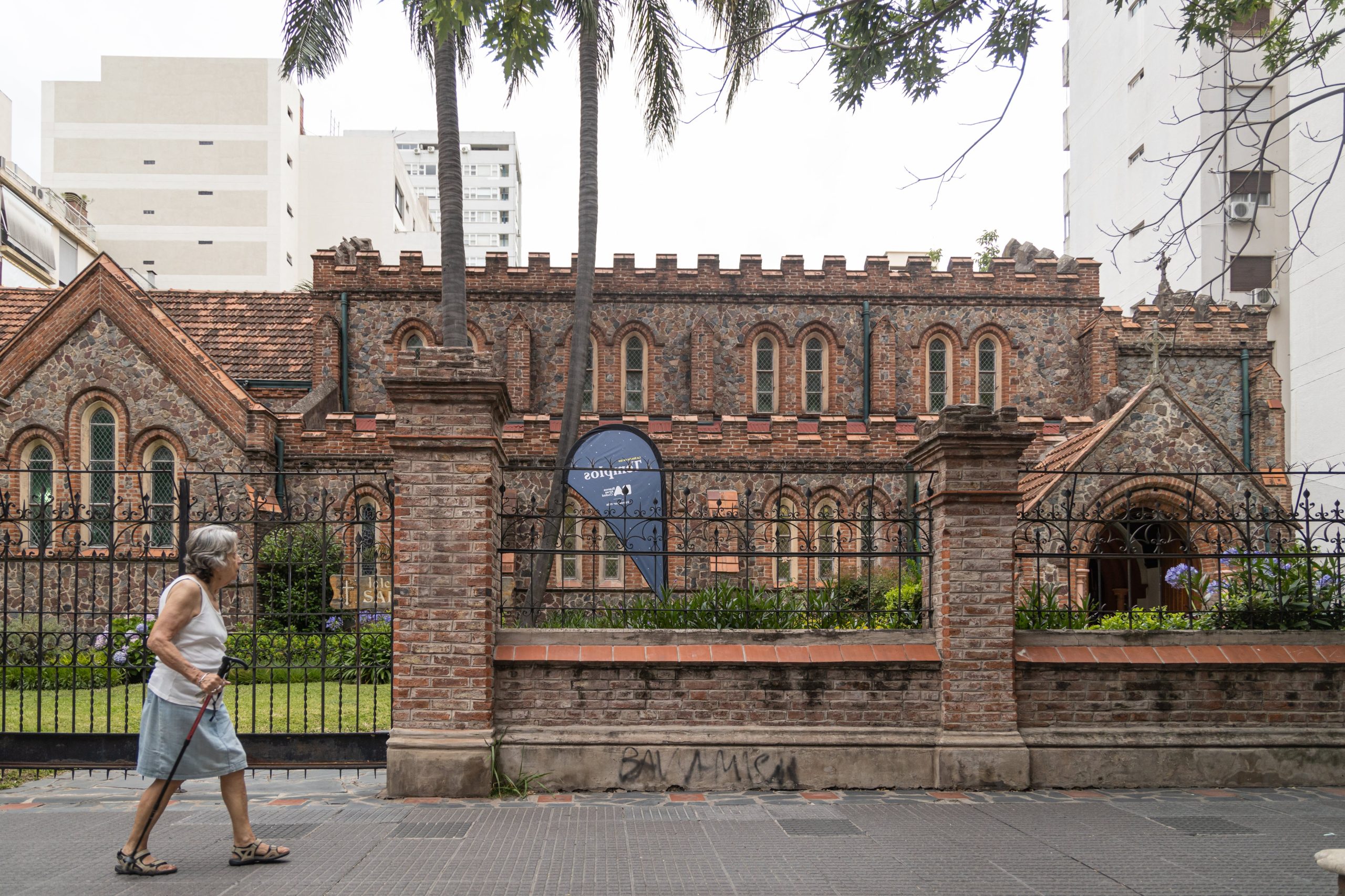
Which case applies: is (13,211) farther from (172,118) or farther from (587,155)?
(587,155)

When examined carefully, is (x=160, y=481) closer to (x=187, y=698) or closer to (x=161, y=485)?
(x=161, y=485)

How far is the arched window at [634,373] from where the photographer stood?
88.5 ft

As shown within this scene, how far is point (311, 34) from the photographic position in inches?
628

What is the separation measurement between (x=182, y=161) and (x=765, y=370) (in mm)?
41042

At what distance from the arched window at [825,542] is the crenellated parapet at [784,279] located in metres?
6.99

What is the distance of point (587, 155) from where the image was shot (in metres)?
16.5

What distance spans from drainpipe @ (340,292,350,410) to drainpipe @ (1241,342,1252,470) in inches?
897

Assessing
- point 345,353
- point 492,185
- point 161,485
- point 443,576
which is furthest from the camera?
point 492,185

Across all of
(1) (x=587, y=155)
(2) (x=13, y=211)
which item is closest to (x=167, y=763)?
(1) (x=587, y=155)

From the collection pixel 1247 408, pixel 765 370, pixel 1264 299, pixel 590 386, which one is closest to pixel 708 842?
pixel 590 386

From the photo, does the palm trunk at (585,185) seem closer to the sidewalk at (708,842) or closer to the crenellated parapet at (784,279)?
the sidewalk at (708,842)

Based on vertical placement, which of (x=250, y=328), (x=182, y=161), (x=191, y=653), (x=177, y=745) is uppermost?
(x=182, y=161)

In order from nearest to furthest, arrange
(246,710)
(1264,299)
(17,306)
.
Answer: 1. (246,710)
2. (17,306)
3. (1264,299)

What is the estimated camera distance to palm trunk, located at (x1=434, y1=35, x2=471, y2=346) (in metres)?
15.5
